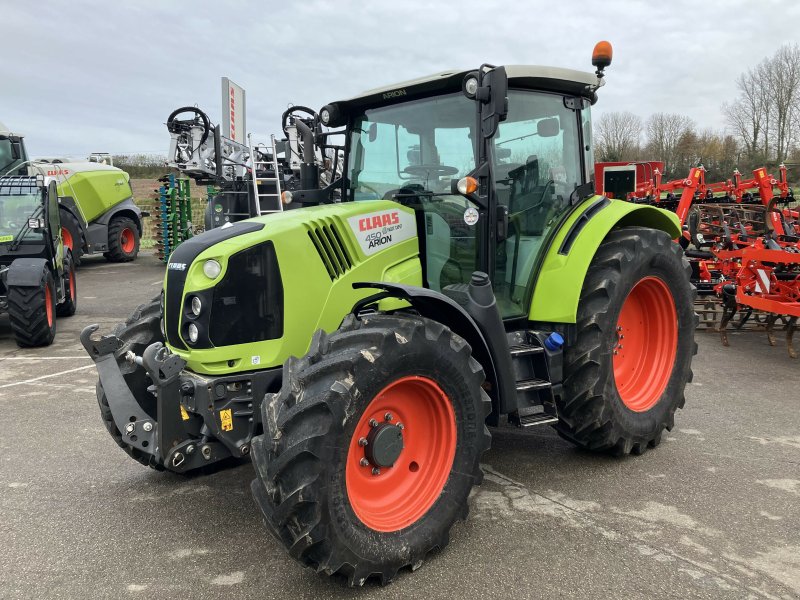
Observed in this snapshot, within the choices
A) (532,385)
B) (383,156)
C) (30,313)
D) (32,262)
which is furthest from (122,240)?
(532,385)

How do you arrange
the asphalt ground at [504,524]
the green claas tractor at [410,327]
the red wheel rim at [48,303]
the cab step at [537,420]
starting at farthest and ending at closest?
the red wheel rim at [48,303] → the cab step at [537,420] → the asphalt ground at [504,524] → the green claas tractor at [410,327]

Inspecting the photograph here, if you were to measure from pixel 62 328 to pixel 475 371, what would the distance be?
7.83m

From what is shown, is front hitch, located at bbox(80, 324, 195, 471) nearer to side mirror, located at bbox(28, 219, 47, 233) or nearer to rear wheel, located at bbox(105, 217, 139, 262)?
side mirror, located at bbox(28, 219, 47, 233)

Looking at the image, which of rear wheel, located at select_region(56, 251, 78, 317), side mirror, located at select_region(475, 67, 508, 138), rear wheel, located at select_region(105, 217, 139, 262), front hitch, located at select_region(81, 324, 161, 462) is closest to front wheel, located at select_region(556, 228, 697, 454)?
side mirror, located at select_region(475, 67, 508, 138)

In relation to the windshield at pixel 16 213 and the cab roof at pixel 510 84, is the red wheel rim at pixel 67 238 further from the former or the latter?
the cab roof at pixel 510 84

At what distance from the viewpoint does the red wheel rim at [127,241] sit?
1680 centimetres

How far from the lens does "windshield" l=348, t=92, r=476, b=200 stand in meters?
3.48

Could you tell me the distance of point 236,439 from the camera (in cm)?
290

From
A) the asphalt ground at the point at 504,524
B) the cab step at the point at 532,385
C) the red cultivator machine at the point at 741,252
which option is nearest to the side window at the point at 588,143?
the red cultivator machine at the point at 741,252

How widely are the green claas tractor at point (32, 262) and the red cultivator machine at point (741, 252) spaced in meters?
6.48

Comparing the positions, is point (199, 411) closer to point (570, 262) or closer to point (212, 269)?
point (212, 269)

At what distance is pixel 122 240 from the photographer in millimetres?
16750

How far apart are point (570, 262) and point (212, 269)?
79.9 inches

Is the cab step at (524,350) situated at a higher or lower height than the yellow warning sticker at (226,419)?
higher
